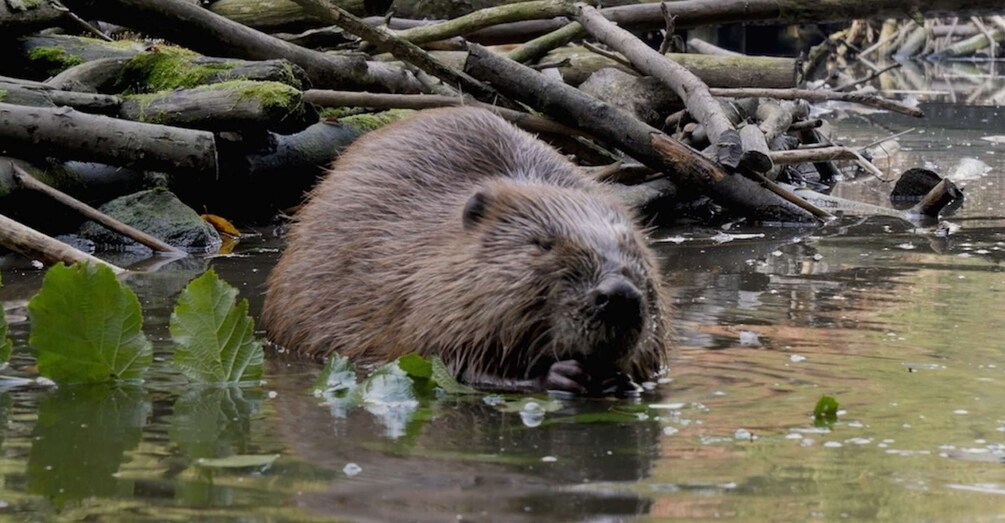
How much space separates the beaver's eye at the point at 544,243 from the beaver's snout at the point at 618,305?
0.27m

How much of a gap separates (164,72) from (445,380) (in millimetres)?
3953

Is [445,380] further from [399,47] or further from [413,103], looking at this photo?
[399,47]

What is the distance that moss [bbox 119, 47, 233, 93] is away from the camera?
7176mm

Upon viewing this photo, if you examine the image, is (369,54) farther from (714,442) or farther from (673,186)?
(714,442)

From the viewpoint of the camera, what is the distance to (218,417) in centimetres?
333

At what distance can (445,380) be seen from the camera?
3803mm

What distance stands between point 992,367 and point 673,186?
372cm

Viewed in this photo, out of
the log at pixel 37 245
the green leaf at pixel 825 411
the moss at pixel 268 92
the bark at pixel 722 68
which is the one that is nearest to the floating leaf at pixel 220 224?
the moss at pixel 268 92

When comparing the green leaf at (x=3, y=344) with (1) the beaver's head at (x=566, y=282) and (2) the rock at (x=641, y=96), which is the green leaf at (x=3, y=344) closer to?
(1) the beaver's head at (x=566, y=282)

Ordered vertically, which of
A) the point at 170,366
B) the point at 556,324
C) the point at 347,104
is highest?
the point at 347,104

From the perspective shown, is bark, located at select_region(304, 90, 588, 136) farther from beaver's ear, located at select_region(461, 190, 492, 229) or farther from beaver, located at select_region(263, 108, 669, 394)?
beaver's ear, located at select_region(461, 190, 492, 229)

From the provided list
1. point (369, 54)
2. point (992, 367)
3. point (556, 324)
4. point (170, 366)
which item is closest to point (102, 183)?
point (369, 54)

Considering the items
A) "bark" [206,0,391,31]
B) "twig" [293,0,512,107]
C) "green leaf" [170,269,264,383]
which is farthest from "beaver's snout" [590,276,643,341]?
"bark" [206,0,391,31]

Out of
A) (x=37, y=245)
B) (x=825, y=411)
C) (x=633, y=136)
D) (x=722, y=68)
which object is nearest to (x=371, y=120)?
(x=633, y=136)
